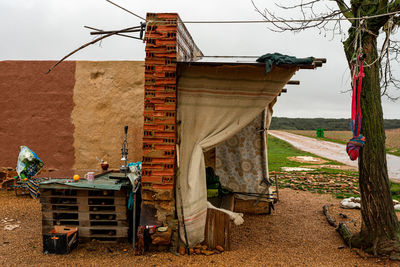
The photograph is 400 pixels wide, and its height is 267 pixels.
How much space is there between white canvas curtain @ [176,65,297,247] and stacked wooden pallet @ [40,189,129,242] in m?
1.01

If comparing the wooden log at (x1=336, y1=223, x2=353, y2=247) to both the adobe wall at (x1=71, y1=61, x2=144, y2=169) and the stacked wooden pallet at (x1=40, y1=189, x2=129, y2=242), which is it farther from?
the adobe wall at (x1=71, y1=61, x2=144, y2=169)

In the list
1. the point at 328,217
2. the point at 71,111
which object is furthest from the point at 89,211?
the point at 328,217

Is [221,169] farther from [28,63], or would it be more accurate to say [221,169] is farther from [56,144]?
[28,63]

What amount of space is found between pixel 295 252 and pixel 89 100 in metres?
6.09

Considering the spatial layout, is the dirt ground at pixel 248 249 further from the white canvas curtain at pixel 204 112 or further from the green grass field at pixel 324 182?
the green grass field at pixel 324 182

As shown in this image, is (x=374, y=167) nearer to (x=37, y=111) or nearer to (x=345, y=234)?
(x=345, y=234)

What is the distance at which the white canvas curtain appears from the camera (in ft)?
14.2

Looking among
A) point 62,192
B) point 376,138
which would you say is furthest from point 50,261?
point 376,138

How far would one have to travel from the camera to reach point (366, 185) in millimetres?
4512

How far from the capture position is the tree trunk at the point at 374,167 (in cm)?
441

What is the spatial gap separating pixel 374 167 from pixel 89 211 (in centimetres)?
433

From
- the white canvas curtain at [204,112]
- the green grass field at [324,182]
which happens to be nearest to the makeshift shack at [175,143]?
the white canvas curtain at [204,112]

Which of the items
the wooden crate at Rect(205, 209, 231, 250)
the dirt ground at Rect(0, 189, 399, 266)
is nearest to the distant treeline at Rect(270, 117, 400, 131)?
the dirt ground at Rect(0, 189, 399, 266)

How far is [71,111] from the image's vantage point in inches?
317
